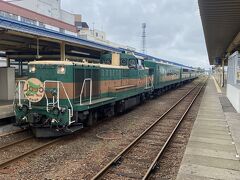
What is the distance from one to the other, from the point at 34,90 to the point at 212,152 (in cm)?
552

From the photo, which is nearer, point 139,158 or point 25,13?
point 139,158

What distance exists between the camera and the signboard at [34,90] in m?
8.99

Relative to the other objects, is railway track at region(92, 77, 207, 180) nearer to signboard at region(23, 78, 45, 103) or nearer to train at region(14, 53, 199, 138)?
train at region(14, 53, 199, 138)

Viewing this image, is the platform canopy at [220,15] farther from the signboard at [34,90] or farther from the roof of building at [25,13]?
the roof of building at [25,13]

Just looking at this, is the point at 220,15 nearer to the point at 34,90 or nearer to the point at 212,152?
the point at 212,152

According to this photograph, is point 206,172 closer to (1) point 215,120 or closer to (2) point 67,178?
(2) point 67,178

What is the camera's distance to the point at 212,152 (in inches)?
322

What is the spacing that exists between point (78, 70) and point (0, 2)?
31886mm

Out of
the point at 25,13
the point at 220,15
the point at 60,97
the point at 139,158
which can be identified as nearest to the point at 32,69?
the point at 60,97

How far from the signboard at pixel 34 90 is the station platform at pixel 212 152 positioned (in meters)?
4.61

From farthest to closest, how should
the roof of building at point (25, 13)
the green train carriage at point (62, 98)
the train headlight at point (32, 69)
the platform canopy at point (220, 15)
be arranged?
the roof of building at point (25, 13) → the platform canopy at point (220, 15) → the train headlight at point (32, 69) → the green train carriage at point (62, 98)

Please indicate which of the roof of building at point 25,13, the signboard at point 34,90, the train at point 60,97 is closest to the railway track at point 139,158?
the train at point 60,97

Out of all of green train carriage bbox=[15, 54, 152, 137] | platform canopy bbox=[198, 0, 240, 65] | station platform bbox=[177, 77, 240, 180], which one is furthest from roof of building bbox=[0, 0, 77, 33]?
station platform bbox=[177, 77, 240, 180]

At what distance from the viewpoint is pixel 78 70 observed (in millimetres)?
9820
